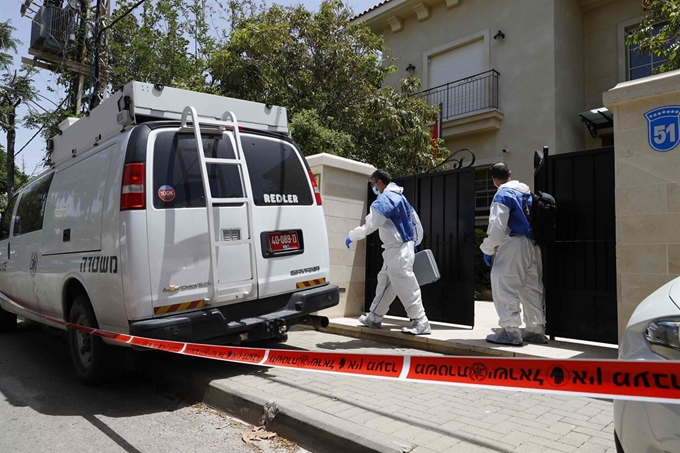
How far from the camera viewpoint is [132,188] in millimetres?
4031

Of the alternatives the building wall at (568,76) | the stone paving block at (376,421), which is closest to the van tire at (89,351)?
the stone paving block at (376,421)

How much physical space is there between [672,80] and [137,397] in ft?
17.3

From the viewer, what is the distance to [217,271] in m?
4.23

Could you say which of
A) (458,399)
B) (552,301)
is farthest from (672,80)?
(458,399)

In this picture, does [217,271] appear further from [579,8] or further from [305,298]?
[579,8]

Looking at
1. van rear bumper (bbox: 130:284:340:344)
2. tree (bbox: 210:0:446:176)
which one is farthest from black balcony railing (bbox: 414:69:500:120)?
van rear bumper (bbox: 130:284:340:344)

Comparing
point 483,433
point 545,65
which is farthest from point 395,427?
point 545,65

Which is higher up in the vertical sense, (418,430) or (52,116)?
(52,116)

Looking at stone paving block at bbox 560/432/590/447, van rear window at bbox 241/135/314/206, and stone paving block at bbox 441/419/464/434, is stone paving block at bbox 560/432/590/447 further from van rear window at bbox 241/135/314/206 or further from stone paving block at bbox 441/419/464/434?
van rear window at bbox 241/135/314/206

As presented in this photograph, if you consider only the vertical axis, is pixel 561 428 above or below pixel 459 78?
below

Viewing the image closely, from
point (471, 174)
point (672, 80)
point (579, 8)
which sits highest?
point (579, 8)

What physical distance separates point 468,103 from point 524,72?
5.41 ft

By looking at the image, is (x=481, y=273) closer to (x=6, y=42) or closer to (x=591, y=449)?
(x=591, y=449)

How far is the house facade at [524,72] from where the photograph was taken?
40.0 feet
